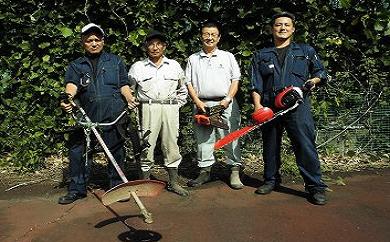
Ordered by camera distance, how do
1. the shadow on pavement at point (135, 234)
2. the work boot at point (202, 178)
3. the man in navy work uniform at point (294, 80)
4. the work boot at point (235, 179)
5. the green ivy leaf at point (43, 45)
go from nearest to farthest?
the shadow on pavement at point (135, 234), the man in navy work uniform at point (294, 80), the work boot at point (235, 179), the work boot at point (202, 178), the green ivy leaf at point (43, 45)

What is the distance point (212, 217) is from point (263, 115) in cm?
107

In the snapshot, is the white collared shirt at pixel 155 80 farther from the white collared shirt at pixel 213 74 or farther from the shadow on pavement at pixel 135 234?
the shadow on pavement at pixel 135 234

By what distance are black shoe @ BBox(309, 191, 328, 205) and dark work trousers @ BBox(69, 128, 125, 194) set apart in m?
1.95

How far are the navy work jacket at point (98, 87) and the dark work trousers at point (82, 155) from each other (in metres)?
0.20

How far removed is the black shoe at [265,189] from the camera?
14.9 ft

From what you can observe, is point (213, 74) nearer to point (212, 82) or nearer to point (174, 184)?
point (212, 82)

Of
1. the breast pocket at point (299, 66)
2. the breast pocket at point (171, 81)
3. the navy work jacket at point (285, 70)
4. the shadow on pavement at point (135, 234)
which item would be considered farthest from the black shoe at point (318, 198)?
the breast pocket at point (171, 81)

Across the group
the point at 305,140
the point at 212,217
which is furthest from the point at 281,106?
the point at 212,217

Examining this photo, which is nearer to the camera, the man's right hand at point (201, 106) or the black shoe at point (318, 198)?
the black shoe at point (318, 198)

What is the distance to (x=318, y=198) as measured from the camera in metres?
4.20

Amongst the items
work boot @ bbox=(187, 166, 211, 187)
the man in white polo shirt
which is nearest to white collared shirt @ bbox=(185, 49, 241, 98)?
the man in white polo shirt

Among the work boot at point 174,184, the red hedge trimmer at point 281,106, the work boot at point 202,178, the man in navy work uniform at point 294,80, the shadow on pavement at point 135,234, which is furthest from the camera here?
the work boot at point 202,178

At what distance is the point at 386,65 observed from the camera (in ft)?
18.4

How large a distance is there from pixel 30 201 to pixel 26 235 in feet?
3.19
